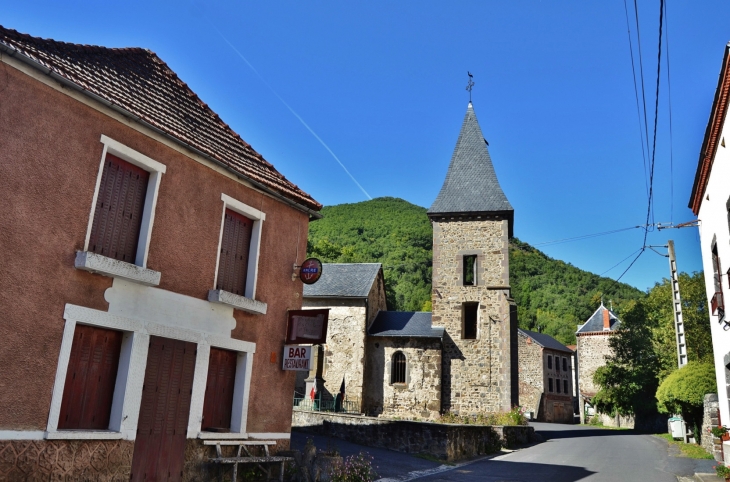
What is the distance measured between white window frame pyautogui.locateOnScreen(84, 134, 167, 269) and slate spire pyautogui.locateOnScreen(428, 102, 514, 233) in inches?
842

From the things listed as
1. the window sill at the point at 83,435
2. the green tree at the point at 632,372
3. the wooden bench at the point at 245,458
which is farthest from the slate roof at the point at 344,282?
the green tree at the point at 632,372

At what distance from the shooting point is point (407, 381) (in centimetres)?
2673

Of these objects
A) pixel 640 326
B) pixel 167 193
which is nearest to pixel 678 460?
pixel 167 193

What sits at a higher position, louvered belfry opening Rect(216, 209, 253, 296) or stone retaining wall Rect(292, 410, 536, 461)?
louvered belfry opening Rect(216, 209, 253, 296)

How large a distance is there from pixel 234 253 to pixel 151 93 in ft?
11.2

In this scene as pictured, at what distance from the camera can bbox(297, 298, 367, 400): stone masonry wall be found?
88.7ft

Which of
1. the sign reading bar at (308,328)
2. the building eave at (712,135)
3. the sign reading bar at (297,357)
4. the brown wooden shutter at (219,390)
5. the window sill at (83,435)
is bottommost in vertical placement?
the window sill at (83,435)

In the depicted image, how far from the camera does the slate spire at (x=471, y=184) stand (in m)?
28.3

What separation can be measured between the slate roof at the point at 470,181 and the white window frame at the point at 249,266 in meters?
19.3

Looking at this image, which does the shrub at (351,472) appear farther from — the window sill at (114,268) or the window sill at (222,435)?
the window sill at (114,268)

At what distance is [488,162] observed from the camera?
30.3 metres

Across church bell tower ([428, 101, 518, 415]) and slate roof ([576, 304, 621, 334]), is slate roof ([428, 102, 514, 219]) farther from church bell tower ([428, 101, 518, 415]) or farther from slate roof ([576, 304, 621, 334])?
slate roof ([576, 304, 621, 334])

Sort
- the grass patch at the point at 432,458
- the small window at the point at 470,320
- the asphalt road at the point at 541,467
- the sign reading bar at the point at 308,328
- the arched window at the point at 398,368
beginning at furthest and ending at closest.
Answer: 1. the small window at the point at 470,320
2. the arched window at the point at 398,368
3. the grass patch at the point at 432,458
4. the asphalt road at the point at 541,467
5. the sign reading bar at the point at 308,328

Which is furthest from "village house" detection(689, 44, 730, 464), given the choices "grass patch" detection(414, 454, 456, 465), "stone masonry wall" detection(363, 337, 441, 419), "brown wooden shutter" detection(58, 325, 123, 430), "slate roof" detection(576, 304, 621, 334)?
"slate roof" detection(576, 304, 621, 334)
